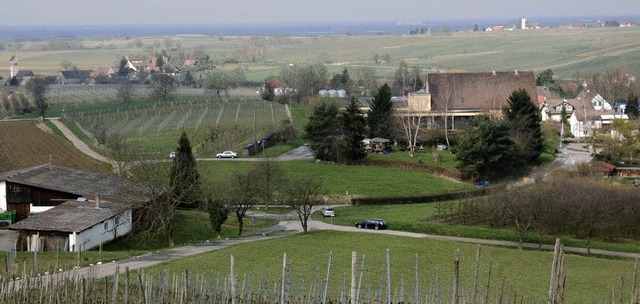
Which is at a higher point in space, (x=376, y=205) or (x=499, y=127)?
(x=499, y=127)

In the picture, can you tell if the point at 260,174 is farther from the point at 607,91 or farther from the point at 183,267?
the point at 607,91

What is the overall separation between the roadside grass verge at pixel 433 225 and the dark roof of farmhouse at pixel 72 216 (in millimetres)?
9474

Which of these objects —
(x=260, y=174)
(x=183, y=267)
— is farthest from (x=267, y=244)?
(x=260, y=174)

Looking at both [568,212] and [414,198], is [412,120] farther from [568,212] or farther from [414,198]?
[568,212]

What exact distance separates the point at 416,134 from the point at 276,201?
15.3 metres

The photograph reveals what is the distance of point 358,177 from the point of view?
4681cm

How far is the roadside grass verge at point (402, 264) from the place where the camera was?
24.2 m

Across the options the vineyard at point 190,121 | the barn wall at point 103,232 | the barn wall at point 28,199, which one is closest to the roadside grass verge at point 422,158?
the vineyard at point 190,121

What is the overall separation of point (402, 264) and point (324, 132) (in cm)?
2432

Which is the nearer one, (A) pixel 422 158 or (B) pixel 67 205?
(B) pixel 67 205

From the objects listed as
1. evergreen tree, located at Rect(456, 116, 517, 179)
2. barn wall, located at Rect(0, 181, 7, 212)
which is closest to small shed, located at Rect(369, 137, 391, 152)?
evergreen tree, located at Rect(456, 116, 517, 179)

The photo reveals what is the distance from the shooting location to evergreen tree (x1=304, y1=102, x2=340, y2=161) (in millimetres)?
50781

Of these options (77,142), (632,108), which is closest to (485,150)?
(77,142)

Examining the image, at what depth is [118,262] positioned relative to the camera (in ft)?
83.5
